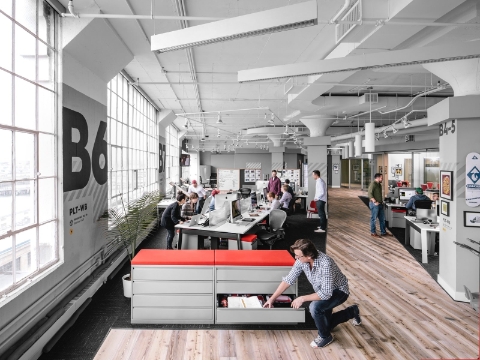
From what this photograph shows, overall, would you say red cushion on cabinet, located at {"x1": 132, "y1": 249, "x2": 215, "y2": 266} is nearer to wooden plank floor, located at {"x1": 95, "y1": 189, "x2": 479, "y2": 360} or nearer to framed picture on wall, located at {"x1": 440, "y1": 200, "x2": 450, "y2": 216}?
wooden plank floor, located at {"x1": 95, "y1": 189, "x2": 479, "y2": 360}

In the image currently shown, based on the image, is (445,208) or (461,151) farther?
(445,208)

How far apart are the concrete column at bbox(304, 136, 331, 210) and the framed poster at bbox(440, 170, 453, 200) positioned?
311 inches

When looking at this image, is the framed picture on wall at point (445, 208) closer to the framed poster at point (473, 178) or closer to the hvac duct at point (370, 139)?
the framed poster at point (473, 178)

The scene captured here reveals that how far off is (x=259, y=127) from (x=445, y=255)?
13.6 meters

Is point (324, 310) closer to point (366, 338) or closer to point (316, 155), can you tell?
point (366, 338)

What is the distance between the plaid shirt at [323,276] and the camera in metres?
3.47

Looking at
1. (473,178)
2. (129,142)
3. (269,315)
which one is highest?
(129,142)

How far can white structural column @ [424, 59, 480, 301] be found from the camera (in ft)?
15.3

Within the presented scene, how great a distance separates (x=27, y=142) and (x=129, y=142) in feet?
15.6

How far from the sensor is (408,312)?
174 inches

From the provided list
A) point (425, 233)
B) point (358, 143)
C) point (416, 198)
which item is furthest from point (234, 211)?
point (358, 143)

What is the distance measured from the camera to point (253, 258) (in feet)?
13.4

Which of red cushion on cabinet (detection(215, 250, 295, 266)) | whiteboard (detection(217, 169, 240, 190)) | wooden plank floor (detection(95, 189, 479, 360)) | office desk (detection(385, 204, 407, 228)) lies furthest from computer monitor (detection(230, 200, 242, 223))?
whiteboard (detection(217, 169, 240, 190))

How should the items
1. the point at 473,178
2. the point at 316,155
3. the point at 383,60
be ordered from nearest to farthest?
the point at 383,60 → the point at 473,178 → the point at 316,155
